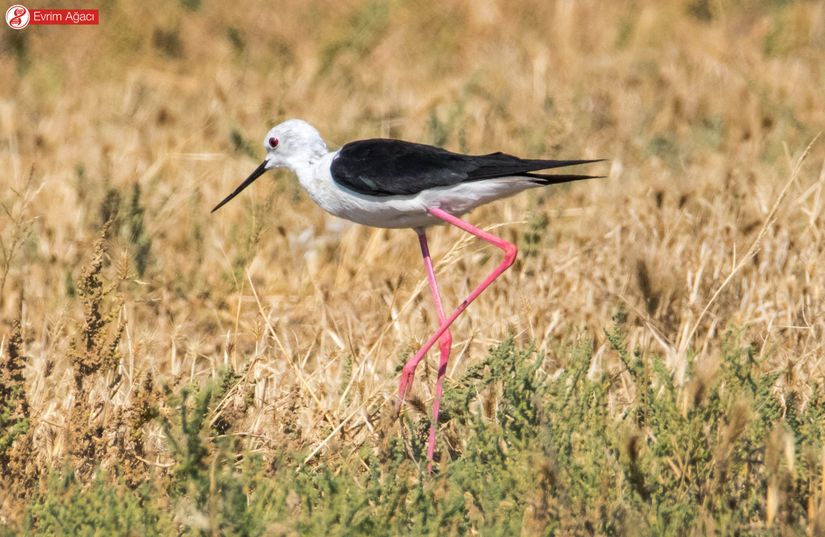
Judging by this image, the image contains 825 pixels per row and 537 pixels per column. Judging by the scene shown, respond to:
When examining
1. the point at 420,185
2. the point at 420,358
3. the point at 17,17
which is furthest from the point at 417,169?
the point at 17,17

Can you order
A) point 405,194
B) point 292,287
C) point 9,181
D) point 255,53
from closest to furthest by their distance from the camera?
point 405,194
point 292,287
point 9,181
point 255,53

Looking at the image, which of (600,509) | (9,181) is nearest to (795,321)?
(600,509)

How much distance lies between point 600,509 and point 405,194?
1326 mm

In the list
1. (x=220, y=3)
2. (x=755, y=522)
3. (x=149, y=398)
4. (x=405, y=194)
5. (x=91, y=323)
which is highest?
(x=220, y=3)

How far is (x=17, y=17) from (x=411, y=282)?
4.76 meters

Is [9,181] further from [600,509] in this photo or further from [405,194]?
[600,509]

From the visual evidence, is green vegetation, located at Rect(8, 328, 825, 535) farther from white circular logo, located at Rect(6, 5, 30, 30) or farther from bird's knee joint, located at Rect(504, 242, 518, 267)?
white circular logo, located at Rect(6, 5, 30, 30)

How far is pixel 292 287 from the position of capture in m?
5.09

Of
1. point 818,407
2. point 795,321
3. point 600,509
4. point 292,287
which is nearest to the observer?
point 600,509

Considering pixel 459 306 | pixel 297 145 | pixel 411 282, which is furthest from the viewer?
pixel 411 282

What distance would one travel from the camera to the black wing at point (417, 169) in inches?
149

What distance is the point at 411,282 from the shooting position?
16.4ft

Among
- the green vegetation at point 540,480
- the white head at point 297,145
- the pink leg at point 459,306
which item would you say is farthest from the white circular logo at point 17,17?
the green vegetation at point 540,480

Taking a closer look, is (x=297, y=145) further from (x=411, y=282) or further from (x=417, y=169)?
(x=411, y=282)
